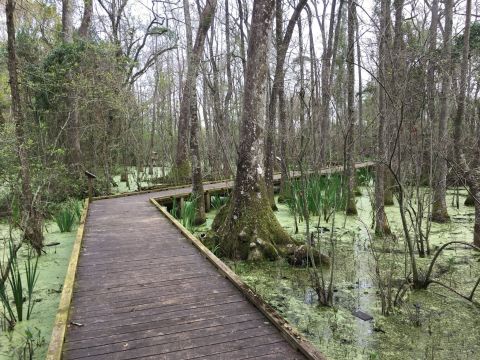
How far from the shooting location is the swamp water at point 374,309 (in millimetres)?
3393

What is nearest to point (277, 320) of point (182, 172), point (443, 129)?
point (443, 129)

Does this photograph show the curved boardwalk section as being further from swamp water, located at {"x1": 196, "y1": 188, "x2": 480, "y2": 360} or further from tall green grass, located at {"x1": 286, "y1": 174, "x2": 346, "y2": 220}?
tall green grass, located at {"x1": 286, "y1": 174, "x2": 346, "y2": 220}

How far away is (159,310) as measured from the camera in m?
3.32

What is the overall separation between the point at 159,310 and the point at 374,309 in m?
2.25

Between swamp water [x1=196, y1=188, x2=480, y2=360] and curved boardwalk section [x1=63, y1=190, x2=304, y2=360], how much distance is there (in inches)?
29.0

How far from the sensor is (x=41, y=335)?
11.4 ft

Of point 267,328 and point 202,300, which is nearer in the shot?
point 267,328

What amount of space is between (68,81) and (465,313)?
31.1 ft

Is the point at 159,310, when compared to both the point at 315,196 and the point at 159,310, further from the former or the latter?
the point at 315,196

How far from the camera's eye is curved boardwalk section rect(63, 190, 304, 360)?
8.84 ft

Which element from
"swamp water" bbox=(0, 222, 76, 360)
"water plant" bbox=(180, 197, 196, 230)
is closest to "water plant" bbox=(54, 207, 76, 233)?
"swamp water" bbox=(0, 222, 76, 360)

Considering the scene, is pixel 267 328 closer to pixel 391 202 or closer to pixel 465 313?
pixel 465 313

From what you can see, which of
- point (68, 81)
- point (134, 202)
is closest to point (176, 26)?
point (68, 81)

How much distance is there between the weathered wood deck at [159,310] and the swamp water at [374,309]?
729 mm
